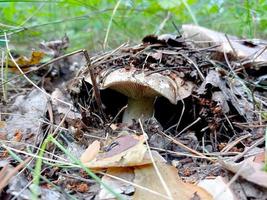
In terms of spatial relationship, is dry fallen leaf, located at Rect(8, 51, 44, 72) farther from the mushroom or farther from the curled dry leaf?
the curled dry leaf

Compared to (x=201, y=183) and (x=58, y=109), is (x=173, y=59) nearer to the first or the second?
(x=58, y=109)

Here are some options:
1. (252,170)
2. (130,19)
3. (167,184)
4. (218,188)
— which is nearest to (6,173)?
(167,184)

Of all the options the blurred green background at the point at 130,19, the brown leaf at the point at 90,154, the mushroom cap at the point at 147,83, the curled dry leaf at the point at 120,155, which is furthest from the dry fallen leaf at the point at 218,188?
the blurred green background at the point at 130,19

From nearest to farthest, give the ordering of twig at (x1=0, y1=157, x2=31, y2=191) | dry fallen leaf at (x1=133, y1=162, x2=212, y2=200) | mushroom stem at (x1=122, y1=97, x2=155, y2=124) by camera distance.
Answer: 1. twig at (x1=0, y1=157, x2=31, y2=191)
2. dry fallen leaf at (x1=133, y1=162, x2=212, y2=200)
3. mushroom stem at (x1=122, y1=97, x2=155, y2=124)

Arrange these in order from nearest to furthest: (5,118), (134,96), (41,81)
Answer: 1. (134,96)
2. (5,118)
3. (41,81)

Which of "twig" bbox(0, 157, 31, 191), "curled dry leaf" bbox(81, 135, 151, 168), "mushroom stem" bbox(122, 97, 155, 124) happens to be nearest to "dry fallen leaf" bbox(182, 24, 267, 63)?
"mushroom stem" bbox(122, 97, 155, 124)

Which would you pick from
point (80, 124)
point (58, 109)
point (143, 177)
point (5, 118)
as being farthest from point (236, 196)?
point (5, 118)

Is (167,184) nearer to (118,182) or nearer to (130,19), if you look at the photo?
(118,182)
